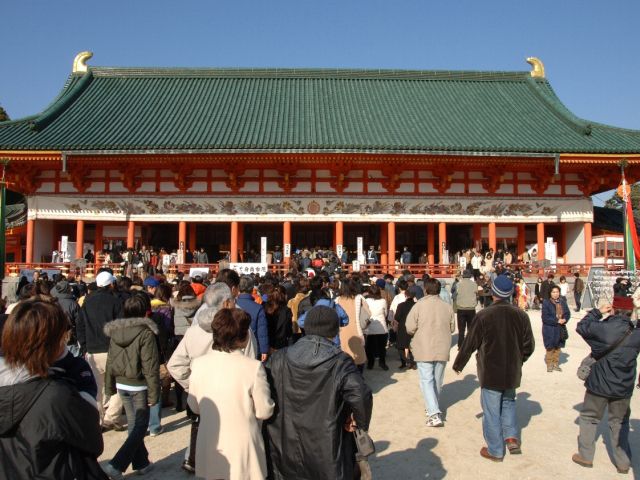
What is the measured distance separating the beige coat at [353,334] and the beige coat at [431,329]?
0.81 metres

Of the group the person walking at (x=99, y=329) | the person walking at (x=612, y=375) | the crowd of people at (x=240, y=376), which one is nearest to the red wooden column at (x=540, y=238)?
the crowd of people at (x=240, y=376)

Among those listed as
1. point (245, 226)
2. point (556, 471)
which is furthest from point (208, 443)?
point (245, 226)

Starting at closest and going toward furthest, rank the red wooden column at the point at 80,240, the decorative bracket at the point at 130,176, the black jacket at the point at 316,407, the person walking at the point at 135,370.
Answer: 1. the black jacket at the point at 316,407
2. the person walking at the point at 135,370
3. the decorative bracket at the point at 130,176
4. the red wooden column at the point at 80,240

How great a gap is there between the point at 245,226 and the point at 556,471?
18381mm

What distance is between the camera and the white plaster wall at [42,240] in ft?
65.2

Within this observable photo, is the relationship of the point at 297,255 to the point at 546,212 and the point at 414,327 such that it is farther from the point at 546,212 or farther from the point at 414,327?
the point at 414,327

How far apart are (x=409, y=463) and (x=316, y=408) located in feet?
7.75

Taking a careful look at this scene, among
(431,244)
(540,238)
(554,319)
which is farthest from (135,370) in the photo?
(540,238)

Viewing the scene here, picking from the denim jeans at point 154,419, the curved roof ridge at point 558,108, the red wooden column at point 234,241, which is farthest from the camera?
the curved roof ridge at point 558,108

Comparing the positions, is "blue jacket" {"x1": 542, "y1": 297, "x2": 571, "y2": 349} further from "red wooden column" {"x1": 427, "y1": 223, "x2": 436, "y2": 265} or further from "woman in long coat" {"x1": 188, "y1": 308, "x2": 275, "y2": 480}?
"red wooden column" {"x1": 427, "y1": 223, "x2": 436, "y2": 265}

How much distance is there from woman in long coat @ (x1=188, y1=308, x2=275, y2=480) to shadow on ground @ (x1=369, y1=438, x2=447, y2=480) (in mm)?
1916

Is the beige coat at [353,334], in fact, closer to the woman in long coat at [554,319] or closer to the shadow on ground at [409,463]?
the shadow on ground at [409,463]

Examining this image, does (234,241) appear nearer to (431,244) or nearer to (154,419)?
(431,244)

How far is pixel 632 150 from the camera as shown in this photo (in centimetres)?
1802
